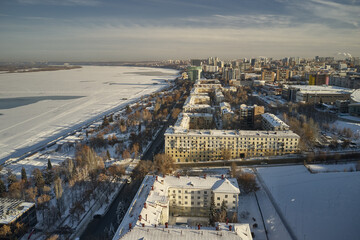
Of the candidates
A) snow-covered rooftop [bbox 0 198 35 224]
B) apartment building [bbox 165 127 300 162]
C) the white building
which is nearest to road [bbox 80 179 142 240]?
the white building

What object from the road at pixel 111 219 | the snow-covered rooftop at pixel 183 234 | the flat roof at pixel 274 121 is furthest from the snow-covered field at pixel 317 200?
the road at pixel 111 219

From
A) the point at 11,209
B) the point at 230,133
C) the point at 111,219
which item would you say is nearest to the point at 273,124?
the point at 230,133

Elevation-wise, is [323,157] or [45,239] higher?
[323,157]

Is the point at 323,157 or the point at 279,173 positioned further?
the point at 323,157

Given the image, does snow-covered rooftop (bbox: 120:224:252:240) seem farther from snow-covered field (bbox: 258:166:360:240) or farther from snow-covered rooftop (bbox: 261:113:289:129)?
snow-covered rooftop (bbox: 261:113:289:129)

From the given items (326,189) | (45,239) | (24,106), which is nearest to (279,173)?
(326,189)

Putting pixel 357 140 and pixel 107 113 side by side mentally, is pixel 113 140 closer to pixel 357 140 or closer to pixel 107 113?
pixel 107 113

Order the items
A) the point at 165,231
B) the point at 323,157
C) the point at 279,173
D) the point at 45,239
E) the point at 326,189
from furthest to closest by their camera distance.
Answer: the point at 323,157 → the point at 279,173 → the point at 326,189 → the point at 45,239 → the point at 165,231

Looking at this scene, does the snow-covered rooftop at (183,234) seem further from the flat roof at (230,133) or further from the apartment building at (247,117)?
the apartment building at (247,117)
